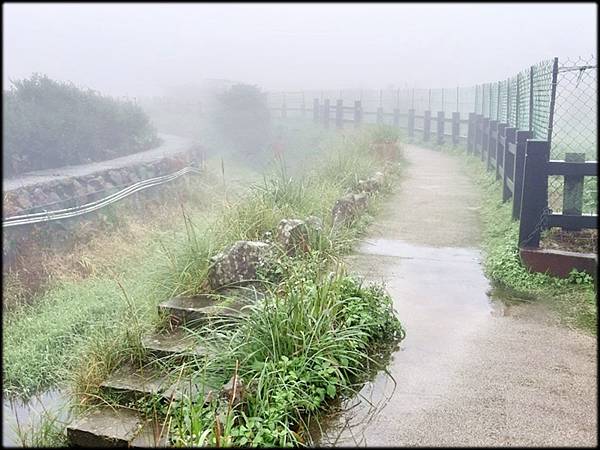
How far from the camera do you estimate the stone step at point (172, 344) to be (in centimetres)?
337

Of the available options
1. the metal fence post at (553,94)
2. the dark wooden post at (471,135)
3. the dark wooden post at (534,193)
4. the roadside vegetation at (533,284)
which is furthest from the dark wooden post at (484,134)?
the dark wooden post at (534,193)

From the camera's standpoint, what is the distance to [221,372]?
3.12m

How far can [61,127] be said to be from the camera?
12.6m

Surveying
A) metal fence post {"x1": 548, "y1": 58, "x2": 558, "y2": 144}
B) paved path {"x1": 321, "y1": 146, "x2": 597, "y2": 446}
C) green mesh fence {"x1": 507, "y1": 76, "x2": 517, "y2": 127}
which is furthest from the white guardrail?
green mesh fence {"x1": 507, "y1": 76, "x2": 517, "y2": 127}

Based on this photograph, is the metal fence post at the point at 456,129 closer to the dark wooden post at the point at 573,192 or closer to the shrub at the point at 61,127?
the shrub at the point at 61,127

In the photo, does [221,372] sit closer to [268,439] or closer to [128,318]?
[268,439]

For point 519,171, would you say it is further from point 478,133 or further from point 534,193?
point 478,133

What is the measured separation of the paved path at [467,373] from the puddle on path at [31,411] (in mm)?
1635

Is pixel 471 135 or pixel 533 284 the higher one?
pixel 471 135

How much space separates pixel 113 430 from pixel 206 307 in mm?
1127

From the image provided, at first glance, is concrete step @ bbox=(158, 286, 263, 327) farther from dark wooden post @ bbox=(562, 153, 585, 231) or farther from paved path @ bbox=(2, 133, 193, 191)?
paved path @ bbox=(2, 133, 193, 191)

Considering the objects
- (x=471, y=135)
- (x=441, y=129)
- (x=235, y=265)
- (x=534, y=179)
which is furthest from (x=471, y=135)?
(x=235, y=265)

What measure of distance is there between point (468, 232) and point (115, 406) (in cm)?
435

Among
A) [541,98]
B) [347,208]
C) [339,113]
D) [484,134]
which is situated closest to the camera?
[541,98]
